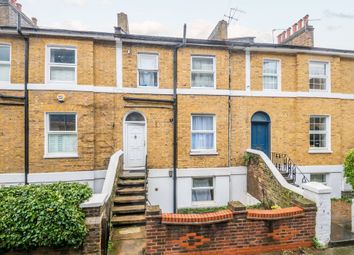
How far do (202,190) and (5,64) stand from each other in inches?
412

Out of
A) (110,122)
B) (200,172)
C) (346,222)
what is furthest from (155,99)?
(346,222)

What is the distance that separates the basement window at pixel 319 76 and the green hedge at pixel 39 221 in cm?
1277

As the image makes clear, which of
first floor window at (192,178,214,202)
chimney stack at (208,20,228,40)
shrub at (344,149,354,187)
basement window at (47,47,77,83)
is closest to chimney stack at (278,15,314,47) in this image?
chimney stack at (208,20,228,40)

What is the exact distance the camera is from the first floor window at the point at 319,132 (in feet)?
40.6

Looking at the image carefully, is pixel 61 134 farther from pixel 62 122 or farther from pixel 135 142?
pixel 135 142

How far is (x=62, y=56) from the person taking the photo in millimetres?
10086

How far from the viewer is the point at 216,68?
37.0 feet

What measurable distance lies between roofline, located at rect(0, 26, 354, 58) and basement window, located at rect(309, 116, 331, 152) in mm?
3573

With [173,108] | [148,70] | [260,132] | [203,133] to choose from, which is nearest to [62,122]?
[148,70]

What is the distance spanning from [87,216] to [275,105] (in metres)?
10.3

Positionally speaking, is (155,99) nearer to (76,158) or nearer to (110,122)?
(110,122)

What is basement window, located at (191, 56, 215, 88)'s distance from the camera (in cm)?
1123

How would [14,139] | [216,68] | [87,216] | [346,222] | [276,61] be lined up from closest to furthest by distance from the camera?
[87,216] → [346,222] → [14,139] → [216,68] → [276,61]

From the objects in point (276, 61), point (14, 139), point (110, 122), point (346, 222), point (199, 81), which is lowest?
point (346, 222)
